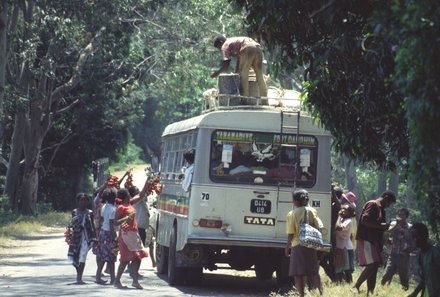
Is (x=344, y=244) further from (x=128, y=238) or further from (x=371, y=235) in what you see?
(x=128, y=238)

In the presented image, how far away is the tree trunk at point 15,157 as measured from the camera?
38.2 m

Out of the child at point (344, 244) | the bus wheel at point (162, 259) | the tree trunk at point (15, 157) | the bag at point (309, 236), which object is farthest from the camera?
the tree trunk at point (15, 157)

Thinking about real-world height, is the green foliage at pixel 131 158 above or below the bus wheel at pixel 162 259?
above

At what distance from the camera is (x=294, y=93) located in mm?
18328


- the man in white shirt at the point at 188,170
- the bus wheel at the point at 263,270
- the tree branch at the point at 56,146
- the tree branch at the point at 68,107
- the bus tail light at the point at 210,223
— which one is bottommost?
the bus wheel at the point at 263,270

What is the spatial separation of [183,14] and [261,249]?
75.4 ft

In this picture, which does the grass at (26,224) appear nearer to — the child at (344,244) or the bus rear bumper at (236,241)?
the bus rear bumper at (236,241)

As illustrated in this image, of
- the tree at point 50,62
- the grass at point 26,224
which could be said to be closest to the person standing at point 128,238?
the tree at point 50,62

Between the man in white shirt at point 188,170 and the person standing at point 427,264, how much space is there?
21.3 feet

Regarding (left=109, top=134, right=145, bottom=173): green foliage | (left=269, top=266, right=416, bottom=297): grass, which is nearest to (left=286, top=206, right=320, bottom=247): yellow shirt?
(left=269, top=266, right=416, bottom=297): grass

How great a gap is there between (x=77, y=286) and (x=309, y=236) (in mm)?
4527

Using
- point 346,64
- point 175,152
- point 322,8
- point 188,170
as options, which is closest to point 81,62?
point 175,152

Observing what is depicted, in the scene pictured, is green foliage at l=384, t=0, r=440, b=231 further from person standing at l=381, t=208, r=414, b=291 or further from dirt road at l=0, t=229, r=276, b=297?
person standing at l=381, t=208, r=414, b=291

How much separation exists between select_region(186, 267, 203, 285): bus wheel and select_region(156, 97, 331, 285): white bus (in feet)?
1.17
